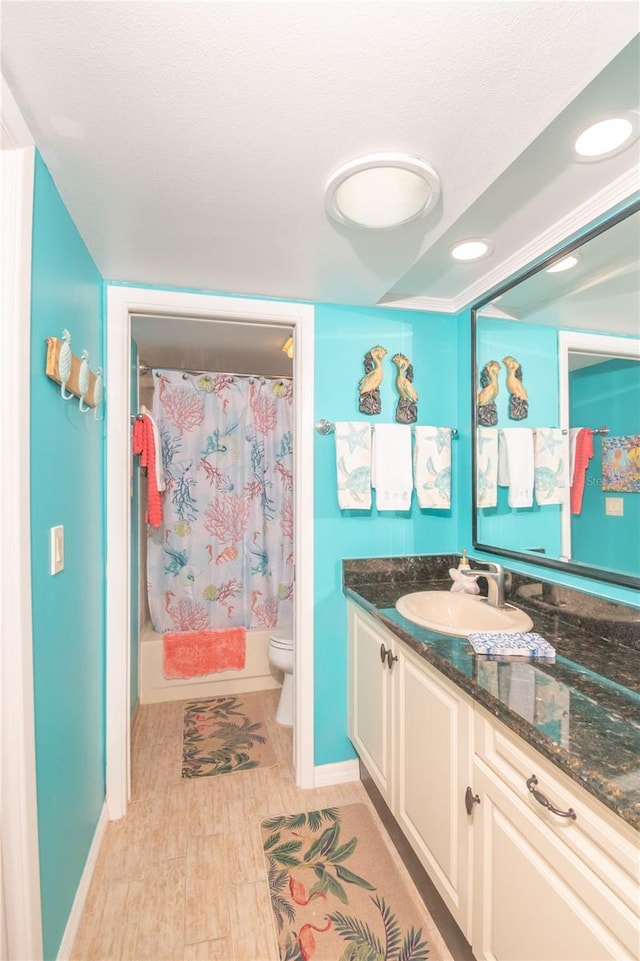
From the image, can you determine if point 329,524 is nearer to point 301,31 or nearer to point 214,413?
point 214,413

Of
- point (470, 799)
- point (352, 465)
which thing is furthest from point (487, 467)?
point (470, 799)

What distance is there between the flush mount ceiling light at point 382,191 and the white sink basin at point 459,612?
1259 millimetres

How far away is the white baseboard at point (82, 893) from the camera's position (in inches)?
50.3

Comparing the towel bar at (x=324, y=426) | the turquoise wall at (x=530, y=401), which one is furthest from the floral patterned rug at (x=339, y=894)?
the towel bar at (x=324, y=426)

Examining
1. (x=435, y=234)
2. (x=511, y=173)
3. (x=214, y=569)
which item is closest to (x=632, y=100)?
(x=511, y=173)

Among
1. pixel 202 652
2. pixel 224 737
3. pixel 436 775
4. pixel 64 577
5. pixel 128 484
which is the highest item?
pixel 128 484

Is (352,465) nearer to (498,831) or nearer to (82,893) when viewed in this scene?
(498,831)

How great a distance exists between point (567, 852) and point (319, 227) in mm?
1665

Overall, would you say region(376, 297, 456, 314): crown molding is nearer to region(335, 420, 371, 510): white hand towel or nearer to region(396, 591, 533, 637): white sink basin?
region(335, 420, 371, 510): white hand towel

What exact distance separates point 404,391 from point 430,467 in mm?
382

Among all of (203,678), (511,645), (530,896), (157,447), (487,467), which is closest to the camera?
(530,896)

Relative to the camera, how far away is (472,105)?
3.13ft

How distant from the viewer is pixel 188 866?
1616 millimetres

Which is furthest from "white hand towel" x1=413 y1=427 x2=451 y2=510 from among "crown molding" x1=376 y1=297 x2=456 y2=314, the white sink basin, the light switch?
the light switch
